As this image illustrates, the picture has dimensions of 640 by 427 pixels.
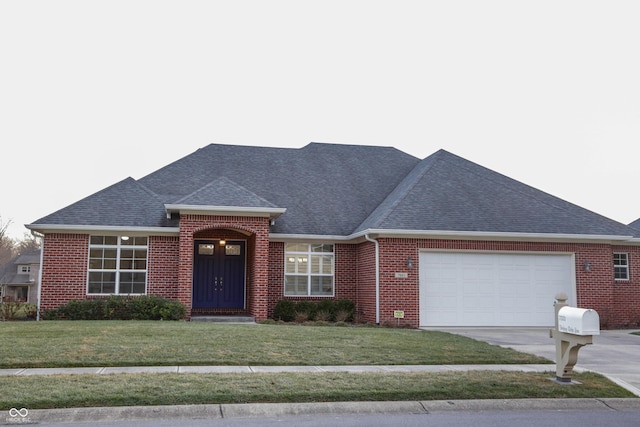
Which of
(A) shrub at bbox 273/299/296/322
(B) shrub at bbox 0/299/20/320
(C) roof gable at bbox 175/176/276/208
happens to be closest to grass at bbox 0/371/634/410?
(C) roof gable at bbox 175/176/276/208

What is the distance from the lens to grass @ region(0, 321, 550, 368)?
1005cm

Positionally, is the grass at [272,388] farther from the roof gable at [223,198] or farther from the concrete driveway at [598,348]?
the roof gable at [223,198]

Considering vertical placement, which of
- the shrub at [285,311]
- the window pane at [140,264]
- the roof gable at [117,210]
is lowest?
the shrub at [285,311]

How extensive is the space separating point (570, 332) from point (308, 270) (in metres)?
12.2

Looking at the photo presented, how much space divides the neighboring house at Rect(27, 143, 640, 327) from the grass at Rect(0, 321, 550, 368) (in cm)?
408

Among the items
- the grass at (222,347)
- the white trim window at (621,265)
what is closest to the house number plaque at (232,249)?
the grass at (222,347)

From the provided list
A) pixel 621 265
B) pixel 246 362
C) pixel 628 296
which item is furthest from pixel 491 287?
pixel 246 362

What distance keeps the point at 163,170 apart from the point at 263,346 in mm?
12699

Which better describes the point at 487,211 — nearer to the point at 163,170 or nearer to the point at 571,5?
the point at 571,5

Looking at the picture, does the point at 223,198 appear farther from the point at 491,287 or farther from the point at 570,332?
the point at 570,332

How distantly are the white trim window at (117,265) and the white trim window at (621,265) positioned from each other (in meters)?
16.4

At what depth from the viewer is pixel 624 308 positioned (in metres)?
20.3

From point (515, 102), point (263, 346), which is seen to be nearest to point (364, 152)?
point (515, 102)

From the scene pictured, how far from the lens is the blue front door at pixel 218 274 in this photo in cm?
2022
